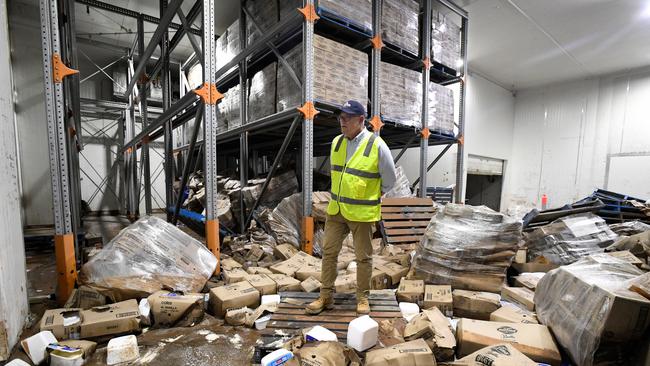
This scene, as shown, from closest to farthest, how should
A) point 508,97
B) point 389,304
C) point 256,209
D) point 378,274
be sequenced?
point 389,304 < point 378,274 < point 256,209 < point 508,97

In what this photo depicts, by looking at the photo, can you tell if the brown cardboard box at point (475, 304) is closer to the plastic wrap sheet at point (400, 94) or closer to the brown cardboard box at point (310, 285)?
the brown cardboard box at point (310, 285)

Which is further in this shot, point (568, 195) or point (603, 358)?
point (568, 195)

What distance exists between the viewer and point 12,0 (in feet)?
19.9

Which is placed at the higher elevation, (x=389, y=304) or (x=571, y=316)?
(x=571, y=316)

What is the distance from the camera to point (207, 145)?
10.6 ft

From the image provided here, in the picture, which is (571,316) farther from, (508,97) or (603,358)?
(508,97)

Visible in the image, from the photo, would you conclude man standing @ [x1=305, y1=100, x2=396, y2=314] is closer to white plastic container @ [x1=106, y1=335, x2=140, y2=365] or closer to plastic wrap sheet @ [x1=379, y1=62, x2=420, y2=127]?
white plastic container @ [x1=106, y1=335, x2=140, y2=365]

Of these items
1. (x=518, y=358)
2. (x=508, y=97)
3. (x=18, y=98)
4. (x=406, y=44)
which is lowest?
Answer: (x=518, y=358)

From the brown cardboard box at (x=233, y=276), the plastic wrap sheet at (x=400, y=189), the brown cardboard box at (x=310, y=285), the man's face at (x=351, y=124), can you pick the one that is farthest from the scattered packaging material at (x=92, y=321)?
the plastic wrap sheet at (x=400, y=189)

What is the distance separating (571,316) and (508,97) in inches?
509

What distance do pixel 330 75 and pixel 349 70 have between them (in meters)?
0.40

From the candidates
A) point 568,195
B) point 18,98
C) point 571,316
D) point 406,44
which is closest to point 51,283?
point 571,316

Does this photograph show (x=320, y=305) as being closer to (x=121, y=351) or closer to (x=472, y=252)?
(x=121, y=351)

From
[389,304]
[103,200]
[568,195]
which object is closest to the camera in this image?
[389,304]
